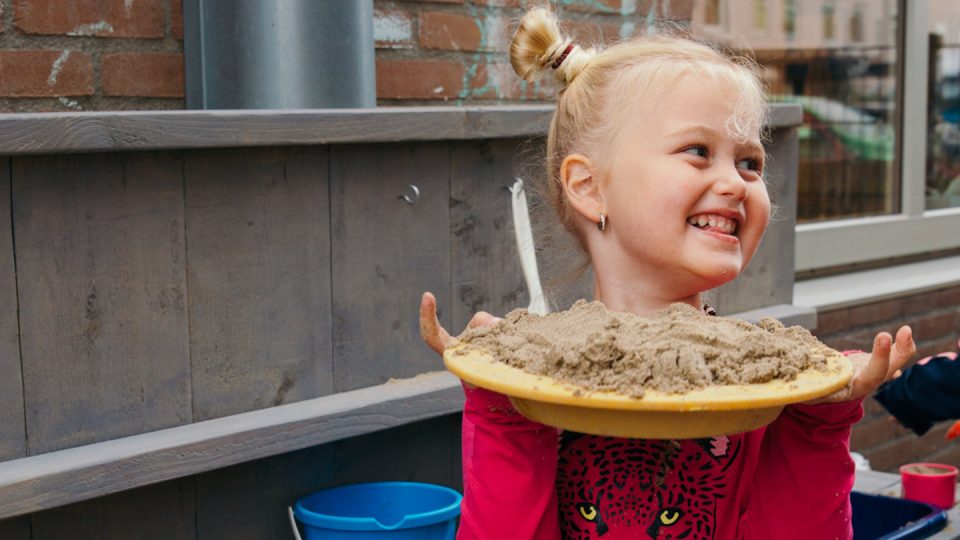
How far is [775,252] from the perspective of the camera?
10.8 ft

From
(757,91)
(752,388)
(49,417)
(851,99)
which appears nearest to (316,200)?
(49,417)

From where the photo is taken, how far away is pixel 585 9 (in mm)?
3309

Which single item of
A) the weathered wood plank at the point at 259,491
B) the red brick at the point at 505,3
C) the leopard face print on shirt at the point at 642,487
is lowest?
the weathered wood plank at the point at 259,491

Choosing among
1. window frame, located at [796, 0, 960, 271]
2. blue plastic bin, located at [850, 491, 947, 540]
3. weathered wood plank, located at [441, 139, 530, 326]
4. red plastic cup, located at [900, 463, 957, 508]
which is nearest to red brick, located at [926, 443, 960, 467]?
window frame, located at [796, 0, 960, 271]

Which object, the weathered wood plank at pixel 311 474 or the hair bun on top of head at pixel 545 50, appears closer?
the hair bun on top of head at pixel 545 50

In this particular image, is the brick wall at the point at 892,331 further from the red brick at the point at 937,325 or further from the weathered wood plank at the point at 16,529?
the weathered wood plank at the point at 16,529

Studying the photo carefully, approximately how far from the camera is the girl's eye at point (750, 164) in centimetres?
165

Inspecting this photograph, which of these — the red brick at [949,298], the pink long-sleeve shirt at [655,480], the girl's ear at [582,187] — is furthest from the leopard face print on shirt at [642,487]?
the red brick at [949,298]

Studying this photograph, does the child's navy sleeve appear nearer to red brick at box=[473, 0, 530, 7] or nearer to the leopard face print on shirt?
red brick at box=[473, 0, 530, 7]

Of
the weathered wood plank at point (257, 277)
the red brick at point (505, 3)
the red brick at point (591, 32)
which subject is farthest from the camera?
Result: the red brick at point (591, 32)

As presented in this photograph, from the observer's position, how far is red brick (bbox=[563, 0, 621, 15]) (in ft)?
10.7

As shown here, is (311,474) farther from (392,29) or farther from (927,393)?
(927,393)

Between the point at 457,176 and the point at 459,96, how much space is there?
2.03 ft

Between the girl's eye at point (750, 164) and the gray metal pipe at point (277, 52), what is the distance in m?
1.04
